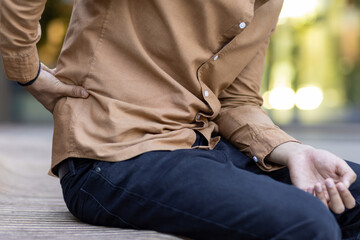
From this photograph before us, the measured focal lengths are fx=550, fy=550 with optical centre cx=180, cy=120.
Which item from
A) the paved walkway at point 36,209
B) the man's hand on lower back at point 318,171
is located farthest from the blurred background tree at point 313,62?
the man's hand on lower back at point 318,171

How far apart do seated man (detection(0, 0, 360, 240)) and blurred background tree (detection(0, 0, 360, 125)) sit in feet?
22.7

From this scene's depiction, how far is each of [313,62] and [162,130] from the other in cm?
736

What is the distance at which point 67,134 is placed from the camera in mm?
1562

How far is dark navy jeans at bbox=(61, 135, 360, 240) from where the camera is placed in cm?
128

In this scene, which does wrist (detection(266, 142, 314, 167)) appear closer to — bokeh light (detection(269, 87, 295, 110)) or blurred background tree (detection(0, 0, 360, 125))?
blurred background tree (detection(0, 0, 360, 125))

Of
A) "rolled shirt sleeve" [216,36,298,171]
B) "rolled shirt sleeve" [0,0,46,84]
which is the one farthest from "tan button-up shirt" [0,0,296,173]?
"rolled shirt sleeve" [216,36,298,171]

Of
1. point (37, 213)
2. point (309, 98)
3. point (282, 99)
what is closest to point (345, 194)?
point (37, 213)

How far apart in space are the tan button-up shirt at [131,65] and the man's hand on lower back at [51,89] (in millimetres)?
20

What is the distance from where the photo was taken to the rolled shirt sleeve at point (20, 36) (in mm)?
1505

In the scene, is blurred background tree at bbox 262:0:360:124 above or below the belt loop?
below

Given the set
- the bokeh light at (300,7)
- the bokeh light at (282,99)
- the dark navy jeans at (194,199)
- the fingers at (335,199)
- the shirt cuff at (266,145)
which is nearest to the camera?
the dark navy jeans at (194,199)

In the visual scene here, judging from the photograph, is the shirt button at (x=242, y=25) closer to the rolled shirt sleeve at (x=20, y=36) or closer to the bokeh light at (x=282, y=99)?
the rolled shirt sleeve at (x=20, y=36)

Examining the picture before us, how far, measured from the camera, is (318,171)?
164 centimetres

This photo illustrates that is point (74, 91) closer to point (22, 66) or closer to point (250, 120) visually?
point (22, 66)
